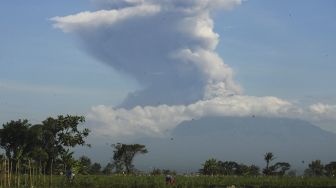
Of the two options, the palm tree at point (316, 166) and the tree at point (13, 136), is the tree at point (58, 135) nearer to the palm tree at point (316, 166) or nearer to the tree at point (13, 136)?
the tree at point (13, 136)

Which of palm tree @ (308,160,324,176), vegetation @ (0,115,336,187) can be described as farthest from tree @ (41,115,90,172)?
palm tree @ (308,160,324,176)

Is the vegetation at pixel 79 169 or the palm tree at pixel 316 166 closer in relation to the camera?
the vegetation at pixel 79 169

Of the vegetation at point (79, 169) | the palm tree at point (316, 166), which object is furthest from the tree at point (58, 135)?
the palm tree at point (316, 166)

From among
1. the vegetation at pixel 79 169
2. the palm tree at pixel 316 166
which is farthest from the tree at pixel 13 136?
the palm tree at pixel 316 166

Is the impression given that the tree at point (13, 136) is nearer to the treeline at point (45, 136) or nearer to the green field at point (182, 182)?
the treeline at point (45, 136)

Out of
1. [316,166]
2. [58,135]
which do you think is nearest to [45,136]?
[58,135]

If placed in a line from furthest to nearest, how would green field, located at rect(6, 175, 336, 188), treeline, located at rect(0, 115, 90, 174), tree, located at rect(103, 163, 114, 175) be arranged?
tree, located at rect(103, 163, 114, 175) → treeline, located at rect(0, 115, 90, 174) → green field, located at rect(6, 175, 336, 188)

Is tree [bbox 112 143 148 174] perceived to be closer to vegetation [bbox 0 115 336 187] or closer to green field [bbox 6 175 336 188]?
vegetation [bbox 0 115 336 187]

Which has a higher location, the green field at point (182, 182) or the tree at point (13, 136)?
the tree at point (13, 136)

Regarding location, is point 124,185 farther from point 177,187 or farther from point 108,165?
point 108,165

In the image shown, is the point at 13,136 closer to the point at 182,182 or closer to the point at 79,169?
the point at 79,169

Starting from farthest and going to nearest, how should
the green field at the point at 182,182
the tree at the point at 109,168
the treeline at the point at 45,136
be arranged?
→ the tree at the point at 109,168, the treeline at the point at 45,136, the green field at the point at 182,182

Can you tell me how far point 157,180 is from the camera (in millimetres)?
43531

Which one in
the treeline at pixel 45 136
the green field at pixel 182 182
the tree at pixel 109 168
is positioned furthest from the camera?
the tree at pixel 109 168
